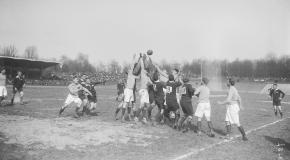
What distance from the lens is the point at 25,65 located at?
157 feet

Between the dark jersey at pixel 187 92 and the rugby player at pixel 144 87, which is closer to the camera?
A: the dark jersey at pixel 187 92

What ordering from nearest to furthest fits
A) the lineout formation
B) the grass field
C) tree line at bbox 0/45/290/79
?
the grass field < the lineout formation < tree line at bbox 0/45/290/79

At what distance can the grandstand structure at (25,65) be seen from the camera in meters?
43.3

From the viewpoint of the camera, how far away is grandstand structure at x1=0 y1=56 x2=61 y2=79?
43303 mm

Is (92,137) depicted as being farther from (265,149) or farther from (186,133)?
(265,149)

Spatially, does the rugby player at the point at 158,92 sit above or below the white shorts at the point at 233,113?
above

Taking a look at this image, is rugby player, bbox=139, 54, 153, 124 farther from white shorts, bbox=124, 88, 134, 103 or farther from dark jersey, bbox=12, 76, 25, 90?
dark jersey, bbox=12, 76, 25, 90

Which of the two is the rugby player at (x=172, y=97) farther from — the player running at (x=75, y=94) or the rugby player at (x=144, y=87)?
the player running at (x=75, y=94)

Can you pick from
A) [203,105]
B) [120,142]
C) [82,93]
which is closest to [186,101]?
[203,105]

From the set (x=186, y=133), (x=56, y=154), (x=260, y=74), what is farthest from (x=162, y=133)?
(x=260, y=74)

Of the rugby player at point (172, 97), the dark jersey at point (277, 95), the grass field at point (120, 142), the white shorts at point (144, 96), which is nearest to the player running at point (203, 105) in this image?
the grass field at point (120, 142)

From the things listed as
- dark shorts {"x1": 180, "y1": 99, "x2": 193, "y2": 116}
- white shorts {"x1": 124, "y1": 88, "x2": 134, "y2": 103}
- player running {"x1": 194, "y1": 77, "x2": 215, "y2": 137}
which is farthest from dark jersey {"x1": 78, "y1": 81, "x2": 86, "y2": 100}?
player running {"x1": 194, "y1": 77, "x2": 215, "y2": 137}

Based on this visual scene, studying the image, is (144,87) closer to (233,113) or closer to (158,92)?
(158,92)

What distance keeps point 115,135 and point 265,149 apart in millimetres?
4202
